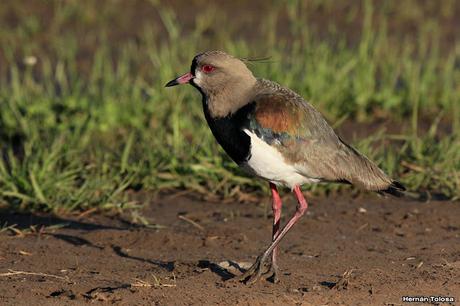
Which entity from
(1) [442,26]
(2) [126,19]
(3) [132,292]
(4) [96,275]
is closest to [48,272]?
(4) [96,275]

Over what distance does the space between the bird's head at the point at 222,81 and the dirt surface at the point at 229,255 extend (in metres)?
0.87

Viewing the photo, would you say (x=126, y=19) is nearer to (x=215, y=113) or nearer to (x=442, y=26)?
(x=442, y=26)

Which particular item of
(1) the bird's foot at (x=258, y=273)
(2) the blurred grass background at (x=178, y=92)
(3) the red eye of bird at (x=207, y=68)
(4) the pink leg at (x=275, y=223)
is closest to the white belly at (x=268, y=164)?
(4) the pink leg at (x=275, y=223)

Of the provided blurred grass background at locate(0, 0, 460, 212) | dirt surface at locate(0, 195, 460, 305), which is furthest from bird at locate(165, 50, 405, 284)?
blurred grass background at locate(0, 0, 460, 212)

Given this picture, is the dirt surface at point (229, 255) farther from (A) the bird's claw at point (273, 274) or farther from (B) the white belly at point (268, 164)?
(B) the white belly at point (268, 164)

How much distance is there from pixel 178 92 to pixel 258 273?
315 cm

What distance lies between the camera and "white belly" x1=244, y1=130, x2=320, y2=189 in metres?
5.61

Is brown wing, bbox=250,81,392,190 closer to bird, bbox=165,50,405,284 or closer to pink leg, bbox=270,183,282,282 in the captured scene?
bird, bbox=165,50,405,284

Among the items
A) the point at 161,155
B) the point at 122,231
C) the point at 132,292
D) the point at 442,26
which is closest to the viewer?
the point at 132,292

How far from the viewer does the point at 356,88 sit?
8836mm

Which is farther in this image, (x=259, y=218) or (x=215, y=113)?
(x=259, y=218)

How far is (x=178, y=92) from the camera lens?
28.0 feet

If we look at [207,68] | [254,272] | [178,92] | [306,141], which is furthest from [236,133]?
[178,92]

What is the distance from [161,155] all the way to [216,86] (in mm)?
1734
